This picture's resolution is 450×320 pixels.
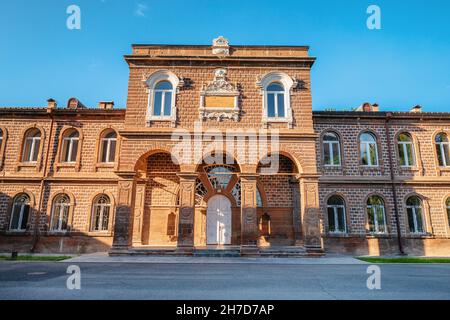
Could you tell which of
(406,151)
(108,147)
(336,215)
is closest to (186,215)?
(108,147)

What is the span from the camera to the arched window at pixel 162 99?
15.4 m

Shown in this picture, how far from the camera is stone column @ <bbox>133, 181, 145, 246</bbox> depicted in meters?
16.1

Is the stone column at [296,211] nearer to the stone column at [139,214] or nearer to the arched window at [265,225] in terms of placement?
the arched window at [265,225]

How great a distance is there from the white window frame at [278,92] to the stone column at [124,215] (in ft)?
24.6

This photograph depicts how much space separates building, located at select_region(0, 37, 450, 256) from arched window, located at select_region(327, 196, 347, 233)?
57 mm

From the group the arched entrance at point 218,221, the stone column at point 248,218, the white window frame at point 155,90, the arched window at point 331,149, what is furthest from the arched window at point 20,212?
the arched window at point 331,149

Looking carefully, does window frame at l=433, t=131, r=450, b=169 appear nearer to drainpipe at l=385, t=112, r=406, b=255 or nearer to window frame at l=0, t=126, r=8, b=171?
drainpipe at l=385, t=112, r=406, b=255

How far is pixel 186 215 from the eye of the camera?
13922mm

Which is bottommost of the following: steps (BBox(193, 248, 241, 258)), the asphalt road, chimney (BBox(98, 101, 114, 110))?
the asphalt road

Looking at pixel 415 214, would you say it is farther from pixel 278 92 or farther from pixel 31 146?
pixel 31 146

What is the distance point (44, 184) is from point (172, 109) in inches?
347

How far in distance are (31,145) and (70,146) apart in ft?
7.86

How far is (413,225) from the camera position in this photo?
16.7 metres

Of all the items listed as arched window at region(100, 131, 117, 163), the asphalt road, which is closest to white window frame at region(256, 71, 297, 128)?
the asphalt road
